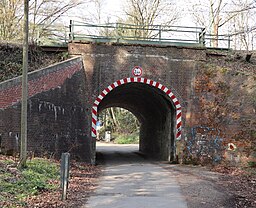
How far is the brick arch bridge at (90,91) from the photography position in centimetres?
1244

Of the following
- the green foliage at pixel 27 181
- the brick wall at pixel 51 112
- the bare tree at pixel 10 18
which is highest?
the bare tree at pixel 10 18

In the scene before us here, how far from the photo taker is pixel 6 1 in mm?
20562

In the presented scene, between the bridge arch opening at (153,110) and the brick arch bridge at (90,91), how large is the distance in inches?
1.8

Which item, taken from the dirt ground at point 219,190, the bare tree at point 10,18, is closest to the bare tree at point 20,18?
the bare tree at point 10,18

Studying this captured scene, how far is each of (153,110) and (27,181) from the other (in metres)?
15.0

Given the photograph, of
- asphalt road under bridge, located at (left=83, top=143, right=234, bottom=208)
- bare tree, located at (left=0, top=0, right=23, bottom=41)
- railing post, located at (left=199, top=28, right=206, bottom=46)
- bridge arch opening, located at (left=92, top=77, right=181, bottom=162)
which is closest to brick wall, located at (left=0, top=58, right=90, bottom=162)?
bridge arch opening, located at (left=92, top=77, right=181, bottom=162)

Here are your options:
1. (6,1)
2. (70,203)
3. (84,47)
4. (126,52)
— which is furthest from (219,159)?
(6,1)

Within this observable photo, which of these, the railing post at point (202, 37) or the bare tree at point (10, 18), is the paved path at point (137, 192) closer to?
the railing post at point (202, 37)

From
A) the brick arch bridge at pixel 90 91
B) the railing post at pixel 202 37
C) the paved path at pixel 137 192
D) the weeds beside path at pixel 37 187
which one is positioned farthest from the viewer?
the railing post at pixel 202 37

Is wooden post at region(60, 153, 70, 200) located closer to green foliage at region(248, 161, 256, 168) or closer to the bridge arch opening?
the bridge arch opening

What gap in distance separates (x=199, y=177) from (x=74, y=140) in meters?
5.56

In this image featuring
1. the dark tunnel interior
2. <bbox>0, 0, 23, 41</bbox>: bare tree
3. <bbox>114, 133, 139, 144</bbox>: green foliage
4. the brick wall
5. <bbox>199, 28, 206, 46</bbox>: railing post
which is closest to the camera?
the brick wall

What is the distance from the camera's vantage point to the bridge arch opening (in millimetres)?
16562

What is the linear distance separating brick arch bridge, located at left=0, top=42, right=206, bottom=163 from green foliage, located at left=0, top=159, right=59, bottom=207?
2.05 meters
